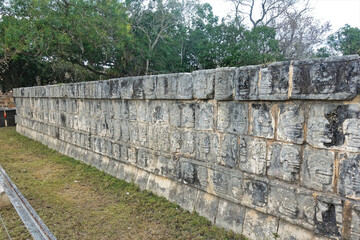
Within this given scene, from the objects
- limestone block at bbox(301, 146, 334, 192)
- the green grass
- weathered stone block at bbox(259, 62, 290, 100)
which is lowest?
the green grass

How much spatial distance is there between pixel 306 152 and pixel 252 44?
11760mm

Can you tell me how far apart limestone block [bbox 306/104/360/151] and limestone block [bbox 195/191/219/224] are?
139 centimetres

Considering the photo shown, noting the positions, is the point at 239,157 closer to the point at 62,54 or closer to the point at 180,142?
the point at 180,142

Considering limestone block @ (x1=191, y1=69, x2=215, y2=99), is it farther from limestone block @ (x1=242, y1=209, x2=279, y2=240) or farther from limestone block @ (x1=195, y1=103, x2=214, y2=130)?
limestone block @ (x1=242, y1=209, x2=279, y2=240)

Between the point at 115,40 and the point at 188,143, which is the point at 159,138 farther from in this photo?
the point at 115,40

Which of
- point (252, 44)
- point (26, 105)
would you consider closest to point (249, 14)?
point (252, 44)

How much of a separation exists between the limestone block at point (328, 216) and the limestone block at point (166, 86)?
2140mm

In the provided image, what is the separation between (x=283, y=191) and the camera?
7.89 ft

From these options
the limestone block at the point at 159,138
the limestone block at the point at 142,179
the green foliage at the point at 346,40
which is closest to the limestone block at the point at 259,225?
the limestone block at the point at 159,138

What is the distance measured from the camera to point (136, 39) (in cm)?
1448

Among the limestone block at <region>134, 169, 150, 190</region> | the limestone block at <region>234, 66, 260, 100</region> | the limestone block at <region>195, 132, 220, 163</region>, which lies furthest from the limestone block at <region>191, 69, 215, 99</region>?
the limestone block at <region>134, 169, 150, 190</region>

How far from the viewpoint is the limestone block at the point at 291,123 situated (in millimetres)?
2281

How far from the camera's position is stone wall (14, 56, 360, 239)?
205 centimetres

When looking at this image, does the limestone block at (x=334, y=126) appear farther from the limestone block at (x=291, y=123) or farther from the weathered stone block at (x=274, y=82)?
the weathered stone block at (x=274, y=82)
